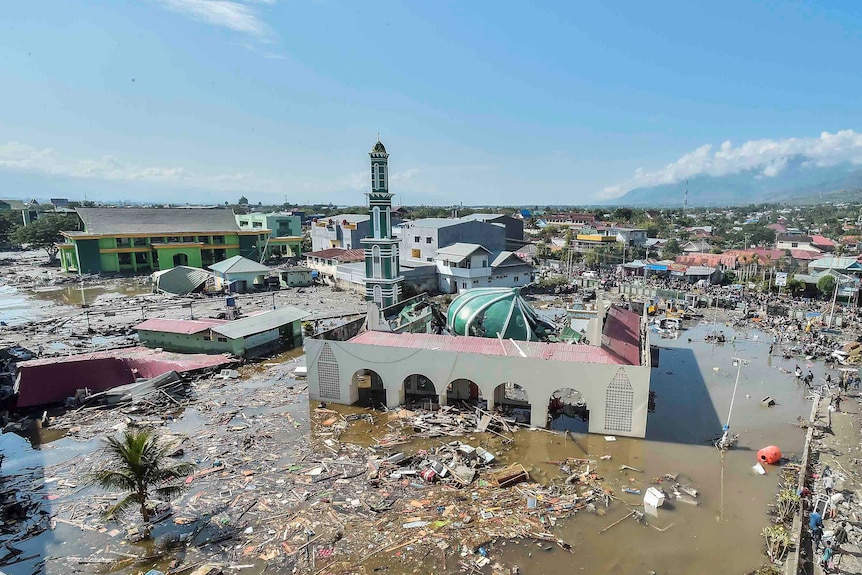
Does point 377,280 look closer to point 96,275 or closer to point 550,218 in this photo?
point 96,275

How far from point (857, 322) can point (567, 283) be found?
21.0 meters

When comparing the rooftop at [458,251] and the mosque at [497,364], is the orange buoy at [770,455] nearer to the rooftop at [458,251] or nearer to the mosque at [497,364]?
the mosque at [497,364]

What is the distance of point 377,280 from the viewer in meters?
28.7

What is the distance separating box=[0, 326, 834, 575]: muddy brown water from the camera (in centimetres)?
1096

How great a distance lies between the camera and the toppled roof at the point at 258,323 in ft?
80.4

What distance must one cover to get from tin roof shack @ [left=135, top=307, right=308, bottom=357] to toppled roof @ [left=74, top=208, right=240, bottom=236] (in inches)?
1301

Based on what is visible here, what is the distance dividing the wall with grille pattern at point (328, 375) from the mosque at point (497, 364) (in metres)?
0.04

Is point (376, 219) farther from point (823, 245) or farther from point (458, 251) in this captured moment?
point (823, 245)

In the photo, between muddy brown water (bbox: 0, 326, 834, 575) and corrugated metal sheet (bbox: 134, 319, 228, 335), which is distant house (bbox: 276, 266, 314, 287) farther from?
muddy brown water (bbox: 0, 326, 834, 575)

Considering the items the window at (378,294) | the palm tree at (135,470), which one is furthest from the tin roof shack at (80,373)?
the palm tree at (135,470)

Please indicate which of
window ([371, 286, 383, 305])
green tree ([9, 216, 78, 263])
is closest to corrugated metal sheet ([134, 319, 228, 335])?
window ([371, 286, 383, 305])

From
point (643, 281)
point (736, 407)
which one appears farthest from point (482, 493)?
point (643, 281)

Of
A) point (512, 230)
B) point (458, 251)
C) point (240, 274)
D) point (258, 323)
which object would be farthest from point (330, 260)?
point (512, 230)

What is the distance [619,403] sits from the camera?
639 inches
